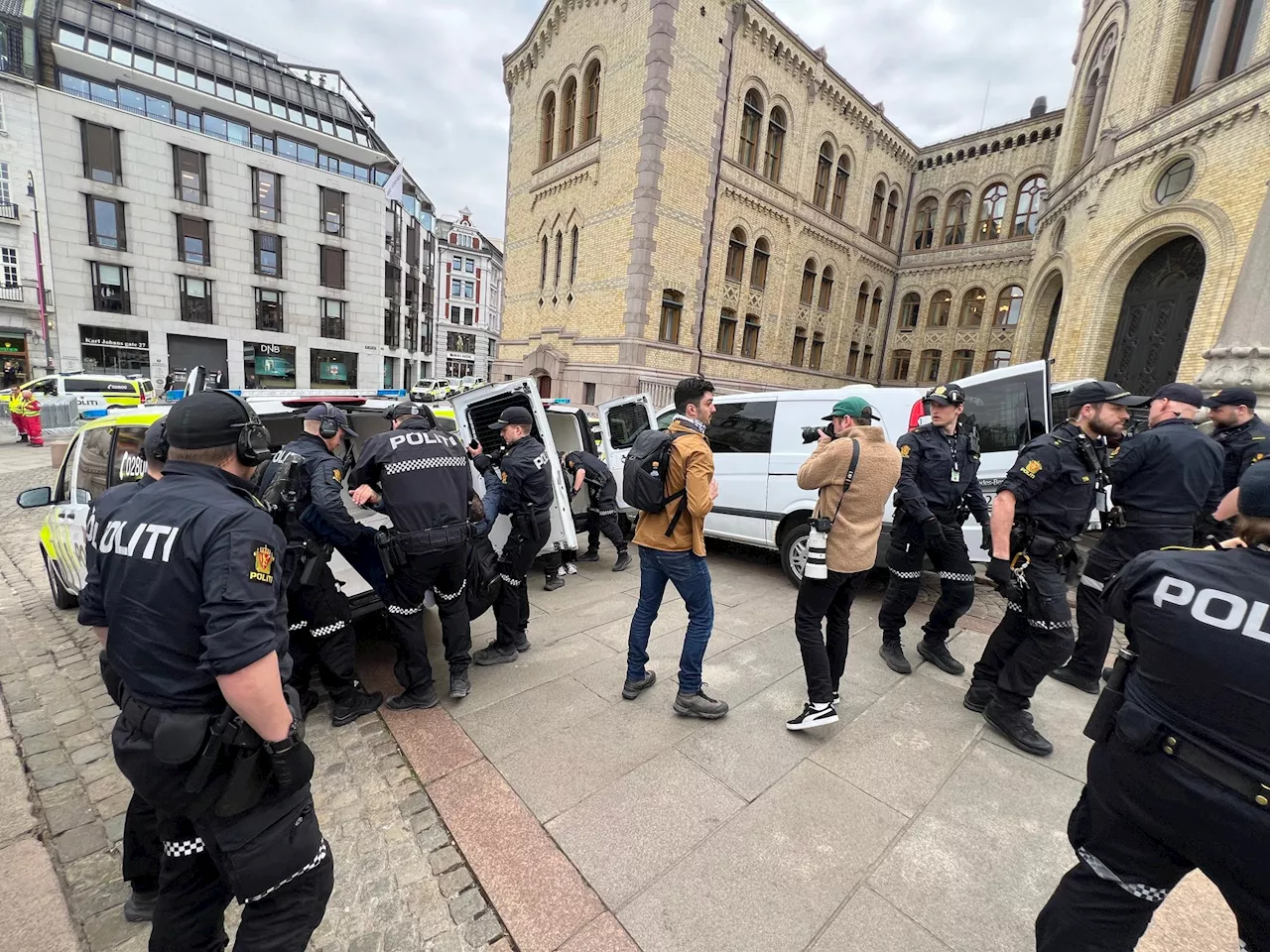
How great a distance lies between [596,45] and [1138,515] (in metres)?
19.2

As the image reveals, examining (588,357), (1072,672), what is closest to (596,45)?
(588,357)

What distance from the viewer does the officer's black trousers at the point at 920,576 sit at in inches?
151

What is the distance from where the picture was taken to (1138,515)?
11.1 ft

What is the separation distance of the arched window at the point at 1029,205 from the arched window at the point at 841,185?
7.52 meters

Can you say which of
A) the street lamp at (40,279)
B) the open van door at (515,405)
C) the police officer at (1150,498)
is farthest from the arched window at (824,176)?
the street lamp at (40,279)

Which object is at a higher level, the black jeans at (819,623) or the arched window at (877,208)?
the arched window at (877,208)

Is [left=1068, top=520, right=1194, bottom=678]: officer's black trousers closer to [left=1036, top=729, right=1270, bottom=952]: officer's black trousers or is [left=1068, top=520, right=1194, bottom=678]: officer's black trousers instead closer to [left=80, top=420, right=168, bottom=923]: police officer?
[left=1036, top=729, right=1270, bottom=952]: officer's black trousers

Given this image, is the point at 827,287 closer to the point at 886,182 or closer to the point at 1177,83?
the point at 886,182

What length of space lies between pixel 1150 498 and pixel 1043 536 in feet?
2.88

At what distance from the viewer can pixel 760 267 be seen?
1886 cm

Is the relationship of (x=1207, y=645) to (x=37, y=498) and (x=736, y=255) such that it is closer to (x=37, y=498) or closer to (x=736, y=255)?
(x=37, y=498)

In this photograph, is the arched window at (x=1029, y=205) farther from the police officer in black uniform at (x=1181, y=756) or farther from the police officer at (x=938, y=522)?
the police officer in black uniform at (x=1181, y=756)

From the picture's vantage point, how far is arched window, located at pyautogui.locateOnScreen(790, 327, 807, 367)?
Result: 2102 cm

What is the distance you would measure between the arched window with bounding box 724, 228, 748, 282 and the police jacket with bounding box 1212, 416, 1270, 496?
15.0 meters
